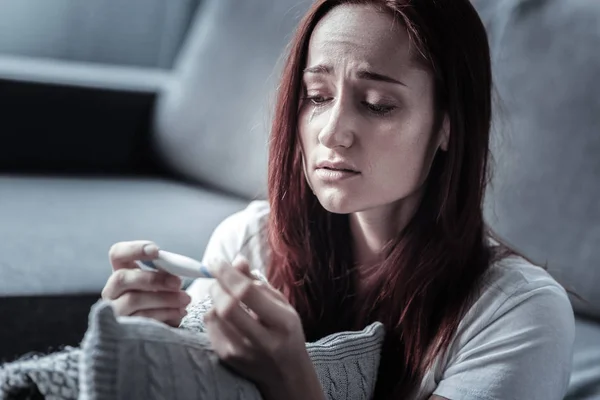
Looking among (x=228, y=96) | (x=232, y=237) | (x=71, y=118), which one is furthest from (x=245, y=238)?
(x=71, y=118)

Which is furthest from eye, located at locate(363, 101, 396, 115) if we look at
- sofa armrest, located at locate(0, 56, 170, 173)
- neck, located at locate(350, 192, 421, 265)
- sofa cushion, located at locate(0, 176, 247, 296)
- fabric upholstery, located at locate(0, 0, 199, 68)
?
fabric upholstery, located at locate(0, 0, 199, 68)

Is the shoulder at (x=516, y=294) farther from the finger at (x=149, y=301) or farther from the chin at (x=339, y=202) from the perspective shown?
the finger at (x=149, y=301)

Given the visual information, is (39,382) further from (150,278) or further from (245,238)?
(245,238)

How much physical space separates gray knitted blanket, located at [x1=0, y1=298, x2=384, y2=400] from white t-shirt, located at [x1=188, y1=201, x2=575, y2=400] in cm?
19

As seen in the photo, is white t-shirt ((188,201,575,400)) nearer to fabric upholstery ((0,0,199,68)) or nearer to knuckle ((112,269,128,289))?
knuckle ((112,269,128,289))

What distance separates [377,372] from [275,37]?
3.02 feet

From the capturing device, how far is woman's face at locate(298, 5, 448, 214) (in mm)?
842

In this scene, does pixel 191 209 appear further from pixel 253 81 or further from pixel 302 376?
pixel 302 376

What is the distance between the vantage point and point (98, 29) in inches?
96.5

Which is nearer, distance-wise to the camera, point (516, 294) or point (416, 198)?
point (516, 294)

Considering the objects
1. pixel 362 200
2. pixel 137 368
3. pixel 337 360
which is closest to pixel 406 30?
pixel 362 200

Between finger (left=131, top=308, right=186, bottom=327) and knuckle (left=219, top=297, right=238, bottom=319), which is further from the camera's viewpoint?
finger (left=131, top=308, right=186, bottom=327)

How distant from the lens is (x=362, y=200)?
857mm

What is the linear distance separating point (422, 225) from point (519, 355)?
20 centimetres
